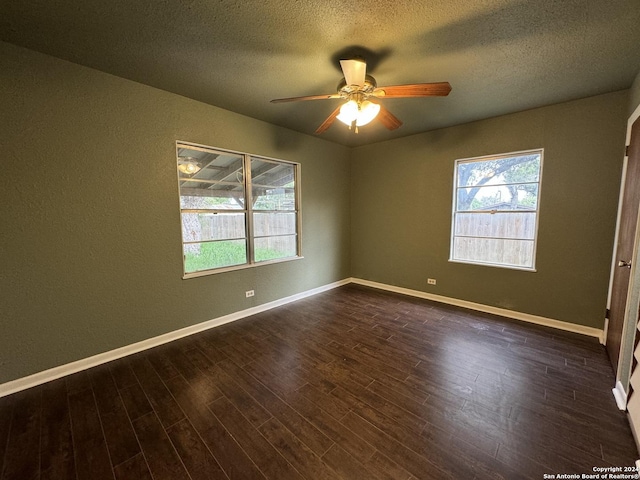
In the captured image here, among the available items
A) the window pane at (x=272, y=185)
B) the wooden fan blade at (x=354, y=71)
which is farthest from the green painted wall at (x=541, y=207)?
the wooden fan blade at (x=354, y=71)

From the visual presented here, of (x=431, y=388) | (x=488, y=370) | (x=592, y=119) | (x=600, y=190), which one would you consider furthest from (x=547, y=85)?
(x=431, y=388)

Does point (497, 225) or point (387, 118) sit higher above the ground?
point (387, 118)

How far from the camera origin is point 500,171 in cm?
339

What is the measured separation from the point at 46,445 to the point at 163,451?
744 millimetres

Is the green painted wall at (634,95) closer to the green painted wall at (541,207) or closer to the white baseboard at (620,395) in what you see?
the green painted wall at (541,207)

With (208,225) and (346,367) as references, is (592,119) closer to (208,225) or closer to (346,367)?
(346,367)

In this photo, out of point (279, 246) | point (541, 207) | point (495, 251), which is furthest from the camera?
point (279, 246)

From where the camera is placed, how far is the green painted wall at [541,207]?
107 inches

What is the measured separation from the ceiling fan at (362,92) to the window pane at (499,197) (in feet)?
6.60

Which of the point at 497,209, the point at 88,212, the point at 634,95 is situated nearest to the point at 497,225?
the point at 497,209

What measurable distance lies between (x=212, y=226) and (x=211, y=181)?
1.83 feet

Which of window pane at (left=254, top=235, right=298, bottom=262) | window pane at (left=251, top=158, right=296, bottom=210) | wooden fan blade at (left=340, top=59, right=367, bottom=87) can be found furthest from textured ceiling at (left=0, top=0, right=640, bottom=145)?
window pane at (left=254, top=235, right=298, bottom=262)

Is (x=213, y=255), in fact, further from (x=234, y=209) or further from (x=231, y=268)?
(x=234, y=209)

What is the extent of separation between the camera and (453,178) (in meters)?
3.70
